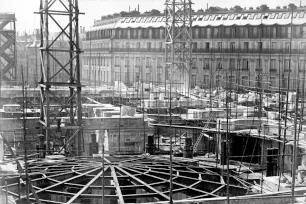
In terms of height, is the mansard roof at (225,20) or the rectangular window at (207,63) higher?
the mansard roof at (225,20)

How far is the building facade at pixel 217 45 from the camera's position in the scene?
4969 cm

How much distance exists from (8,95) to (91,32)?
41654 mm

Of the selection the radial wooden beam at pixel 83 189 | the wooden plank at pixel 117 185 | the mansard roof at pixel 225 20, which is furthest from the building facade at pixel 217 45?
the radial wooden beam at pixel 83 189

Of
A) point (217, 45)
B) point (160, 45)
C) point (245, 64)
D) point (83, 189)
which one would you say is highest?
point (160, 45)

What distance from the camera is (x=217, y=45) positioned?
55.8 m

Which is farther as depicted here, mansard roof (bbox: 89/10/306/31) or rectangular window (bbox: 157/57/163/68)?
rectangular window (bbox: 157/57/163/68)

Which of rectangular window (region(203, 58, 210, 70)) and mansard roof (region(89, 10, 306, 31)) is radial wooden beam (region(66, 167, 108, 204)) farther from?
rectangular window (region(203, 58, 210, 70))

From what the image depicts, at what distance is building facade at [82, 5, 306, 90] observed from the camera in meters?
49.7

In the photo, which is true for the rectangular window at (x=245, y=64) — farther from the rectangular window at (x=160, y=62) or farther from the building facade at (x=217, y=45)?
the rectangular window at (x=160, y=62)

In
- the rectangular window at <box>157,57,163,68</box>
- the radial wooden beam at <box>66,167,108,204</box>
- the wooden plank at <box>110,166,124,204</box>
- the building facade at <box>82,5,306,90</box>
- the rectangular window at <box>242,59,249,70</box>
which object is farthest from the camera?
the rectangular window at <box>157,57,163,68</box>

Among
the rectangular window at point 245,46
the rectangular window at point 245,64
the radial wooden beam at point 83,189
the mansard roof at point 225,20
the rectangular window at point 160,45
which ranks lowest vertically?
the radial wooden beam at point 83,189

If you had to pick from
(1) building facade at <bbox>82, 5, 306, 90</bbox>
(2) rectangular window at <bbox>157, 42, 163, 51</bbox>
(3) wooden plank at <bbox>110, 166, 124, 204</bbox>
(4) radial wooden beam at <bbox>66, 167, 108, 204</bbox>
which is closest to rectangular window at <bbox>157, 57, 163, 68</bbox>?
(1) building facade at <bbox>82, 5, 306, 90</bbox>

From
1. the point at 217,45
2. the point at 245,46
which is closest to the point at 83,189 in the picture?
the point at 245,46

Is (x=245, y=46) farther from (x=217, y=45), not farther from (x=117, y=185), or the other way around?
(x=117, y=185)
